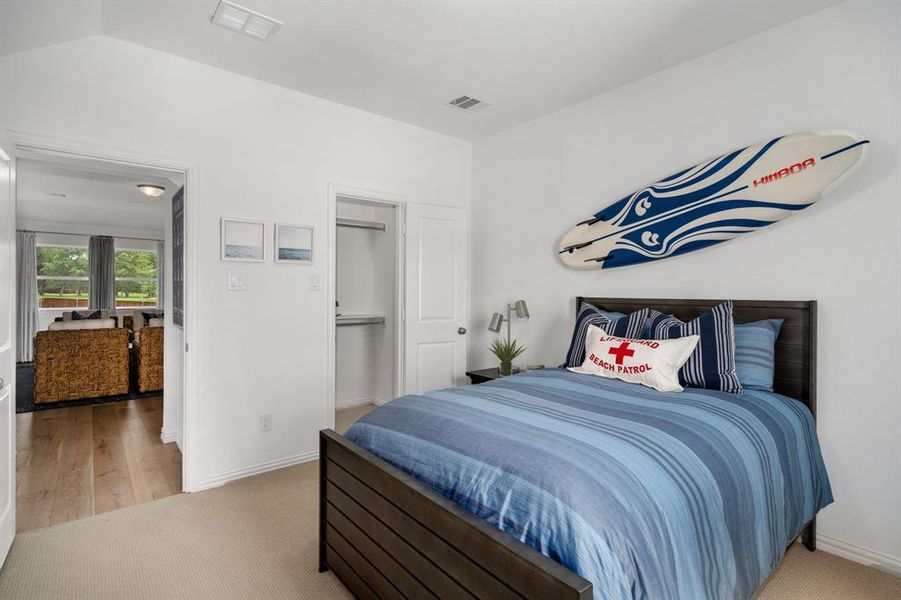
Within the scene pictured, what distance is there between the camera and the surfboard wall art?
7.48 ft

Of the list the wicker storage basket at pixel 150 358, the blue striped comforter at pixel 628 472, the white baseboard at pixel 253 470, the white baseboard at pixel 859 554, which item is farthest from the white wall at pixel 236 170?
the white baseboard at pixel 859 554

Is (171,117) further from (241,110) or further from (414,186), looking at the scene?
(414,186)

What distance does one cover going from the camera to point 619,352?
8.10 feet

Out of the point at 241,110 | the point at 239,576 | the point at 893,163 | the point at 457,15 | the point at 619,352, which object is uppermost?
the point at 457,15

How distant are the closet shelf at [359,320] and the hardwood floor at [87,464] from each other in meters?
1.70

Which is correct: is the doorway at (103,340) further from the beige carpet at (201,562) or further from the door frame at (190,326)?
the beige carpet at (201,562)

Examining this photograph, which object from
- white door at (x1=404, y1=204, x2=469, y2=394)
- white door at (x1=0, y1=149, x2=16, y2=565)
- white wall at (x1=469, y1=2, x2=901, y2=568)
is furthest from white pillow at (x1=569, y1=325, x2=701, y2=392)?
white door at (x1=0, y1=149, x2=16, y2=565)

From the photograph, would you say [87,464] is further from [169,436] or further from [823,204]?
[823,204]

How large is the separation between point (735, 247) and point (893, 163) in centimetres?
73

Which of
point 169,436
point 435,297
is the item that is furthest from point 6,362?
point 435,297

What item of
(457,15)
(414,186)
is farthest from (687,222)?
(414,186)

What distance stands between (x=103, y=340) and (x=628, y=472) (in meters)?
5.91

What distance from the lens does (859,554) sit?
2213 mm

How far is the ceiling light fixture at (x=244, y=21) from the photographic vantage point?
7.76 feet
